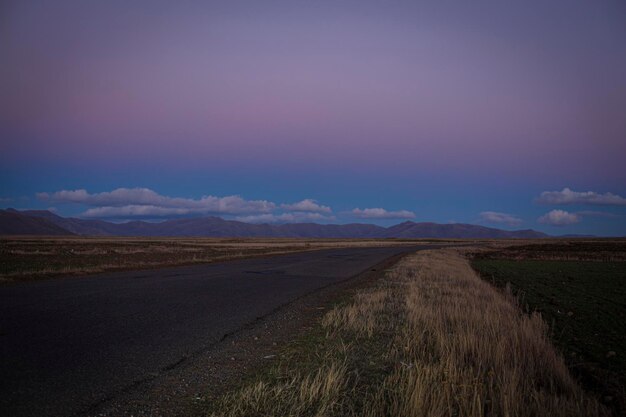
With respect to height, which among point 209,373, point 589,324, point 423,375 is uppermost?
point 423,375

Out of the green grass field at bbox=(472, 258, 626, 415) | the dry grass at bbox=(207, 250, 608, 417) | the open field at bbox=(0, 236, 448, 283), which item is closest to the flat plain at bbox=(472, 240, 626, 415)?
the green grass field at bbox=(472, 258, 626, 415)

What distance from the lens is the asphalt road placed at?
5.09m

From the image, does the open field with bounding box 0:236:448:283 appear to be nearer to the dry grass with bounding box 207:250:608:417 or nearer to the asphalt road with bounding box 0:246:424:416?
the asphalt road with bounding box 0:246:424:416

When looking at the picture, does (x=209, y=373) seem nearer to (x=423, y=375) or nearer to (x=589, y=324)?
(x=423, y=375)

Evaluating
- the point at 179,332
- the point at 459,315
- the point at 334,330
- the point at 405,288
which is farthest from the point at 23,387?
the point at 405,288

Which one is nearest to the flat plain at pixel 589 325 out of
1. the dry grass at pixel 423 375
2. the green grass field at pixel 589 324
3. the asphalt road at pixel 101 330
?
the green grass field at pixel 589 324

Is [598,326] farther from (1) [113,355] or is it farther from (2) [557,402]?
(1) [113,355]

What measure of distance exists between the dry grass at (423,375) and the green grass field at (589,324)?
543 mm

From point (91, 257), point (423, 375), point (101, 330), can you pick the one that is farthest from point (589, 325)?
point (91, 257)

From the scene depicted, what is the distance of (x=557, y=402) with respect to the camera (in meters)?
4.32

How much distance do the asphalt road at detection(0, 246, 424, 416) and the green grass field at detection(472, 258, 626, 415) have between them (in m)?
6.59

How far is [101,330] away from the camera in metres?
8.13

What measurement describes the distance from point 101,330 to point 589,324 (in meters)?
12.1

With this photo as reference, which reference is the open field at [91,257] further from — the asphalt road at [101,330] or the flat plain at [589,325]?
the flat plain at [589,325]
